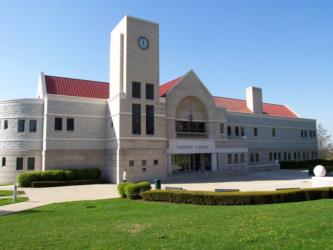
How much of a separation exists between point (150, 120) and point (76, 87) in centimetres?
1214

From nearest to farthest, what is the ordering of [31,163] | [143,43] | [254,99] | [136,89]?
[31,163]
[136,89]
[143,43]
[254,99]

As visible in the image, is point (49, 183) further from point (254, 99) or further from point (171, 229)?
point (254, 99)

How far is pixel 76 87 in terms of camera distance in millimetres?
38094

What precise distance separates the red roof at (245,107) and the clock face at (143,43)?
17.5 m

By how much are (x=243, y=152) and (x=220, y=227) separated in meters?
32.8

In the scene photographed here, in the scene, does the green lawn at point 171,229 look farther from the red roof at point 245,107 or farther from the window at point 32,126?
the red roof at point 245,107

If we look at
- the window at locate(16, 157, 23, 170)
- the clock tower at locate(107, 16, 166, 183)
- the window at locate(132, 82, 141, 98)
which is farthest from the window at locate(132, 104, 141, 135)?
the window at locate(16, 157, 23, 170)

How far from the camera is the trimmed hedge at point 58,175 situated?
28.4m

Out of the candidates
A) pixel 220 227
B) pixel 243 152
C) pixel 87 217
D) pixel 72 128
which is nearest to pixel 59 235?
pixel 87 217

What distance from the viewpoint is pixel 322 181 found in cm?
2136

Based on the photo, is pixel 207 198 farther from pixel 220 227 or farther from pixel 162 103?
pixel 162 103

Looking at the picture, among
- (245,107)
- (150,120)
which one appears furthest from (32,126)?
(245,107)

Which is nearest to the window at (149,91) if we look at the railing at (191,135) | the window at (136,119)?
the window at (136,119)

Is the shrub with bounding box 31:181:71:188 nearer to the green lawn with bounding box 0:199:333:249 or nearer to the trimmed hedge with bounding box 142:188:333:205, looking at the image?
the green lawn with bounding box 0:199:333:249
